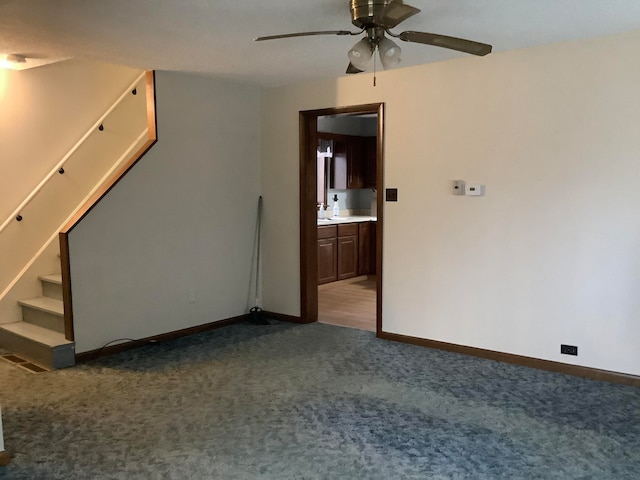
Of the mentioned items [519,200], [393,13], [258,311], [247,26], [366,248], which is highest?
[247,26]

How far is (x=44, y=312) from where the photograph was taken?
14.4ft

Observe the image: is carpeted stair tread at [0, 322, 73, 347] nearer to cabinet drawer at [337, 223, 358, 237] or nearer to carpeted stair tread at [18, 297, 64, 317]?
carpeted stair tread at [18, 297, 64, 317]

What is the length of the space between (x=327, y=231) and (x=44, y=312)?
347cm

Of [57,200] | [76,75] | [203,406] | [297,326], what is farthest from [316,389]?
[76,75]

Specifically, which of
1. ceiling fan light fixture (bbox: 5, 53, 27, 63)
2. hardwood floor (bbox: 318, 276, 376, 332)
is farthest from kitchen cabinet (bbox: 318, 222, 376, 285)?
ceiling fan light fixture (bbox: 5, 53, 27, 63)

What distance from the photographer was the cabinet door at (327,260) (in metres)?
6.84

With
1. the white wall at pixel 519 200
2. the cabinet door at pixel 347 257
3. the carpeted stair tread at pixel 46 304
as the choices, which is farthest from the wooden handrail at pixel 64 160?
the cabinet door at pixel 347 257

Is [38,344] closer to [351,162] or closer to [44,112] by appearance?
[44,112]

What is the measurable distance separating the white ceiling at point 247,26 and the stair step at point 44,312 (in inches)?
76.9

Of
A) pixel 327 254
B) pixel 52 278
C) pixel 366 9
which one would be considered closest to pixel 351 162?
pixel 327 254

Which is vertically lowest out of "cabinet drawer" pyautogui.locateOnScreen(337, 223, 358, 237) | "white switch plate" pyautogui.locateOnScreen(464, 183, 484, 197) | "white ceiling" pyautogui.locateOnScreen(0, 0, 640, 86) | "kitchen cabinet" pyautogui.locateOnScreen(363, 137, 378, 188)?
"cabinet drawer" pyautogui.locateOnScreen(337, 223, 358, 237)

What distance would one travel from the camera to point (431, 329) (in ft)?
14.4

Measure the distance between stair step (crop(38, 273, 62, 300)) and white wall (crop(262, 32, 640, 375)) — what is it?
2811mm

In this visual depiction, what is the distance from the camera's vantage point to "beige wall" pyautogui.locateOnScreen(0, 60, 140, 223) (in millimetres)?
4832
